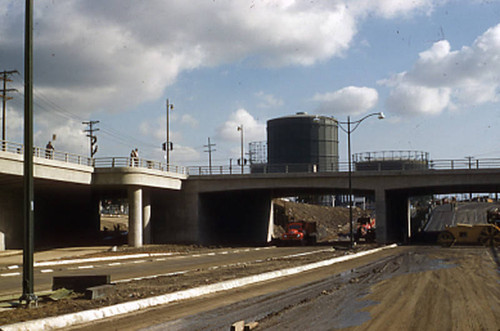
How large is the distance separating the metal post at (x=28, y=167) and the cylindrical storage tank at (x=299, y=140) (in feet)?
343

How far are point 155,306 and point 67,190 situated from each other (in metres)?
39.6

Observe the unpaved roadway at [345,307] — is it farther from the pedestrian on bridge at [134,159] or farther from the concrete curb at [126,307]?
the pedestrian on bridge at [134,159]

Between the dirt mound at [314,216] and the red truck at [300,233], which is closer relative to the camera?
the red truck at [300,233]

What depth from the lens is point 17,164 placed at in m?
34.1

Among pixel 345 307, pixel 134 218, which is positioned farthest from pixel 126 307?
pixel 134 218

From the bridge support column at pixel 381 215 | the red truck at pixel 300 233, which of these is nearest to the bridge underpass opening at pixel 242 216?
the red truck at pixel 300 233

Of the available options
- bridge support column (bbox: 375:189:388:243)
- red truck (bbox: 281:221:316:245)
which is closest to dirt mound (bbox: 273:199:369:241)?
red truck (bbox: 281:221:316:245)

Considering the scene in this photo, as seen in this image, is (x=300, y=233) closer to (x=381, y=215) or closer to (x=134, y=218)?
(x=381, y=215)

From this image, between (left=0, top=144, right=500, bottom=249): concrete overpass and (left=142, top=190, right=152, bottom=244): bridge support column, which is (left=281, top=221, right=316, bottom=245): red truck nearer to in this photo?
(left=0, top=144, right=500, bottom=249): concrete overpass

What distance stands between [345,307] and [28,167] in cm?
830

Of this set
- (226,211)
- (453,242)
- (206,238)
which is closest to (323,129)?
(226,211)

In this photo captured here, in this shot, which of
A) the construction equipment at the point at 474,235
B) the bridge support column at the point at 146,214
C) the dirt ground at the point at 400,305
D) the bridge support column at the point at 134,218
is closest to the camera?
the dirt ground at the point at 400,305

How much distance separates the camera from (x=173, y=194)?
55500 mm

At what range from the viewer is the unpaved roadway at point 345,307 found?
33.8ft
